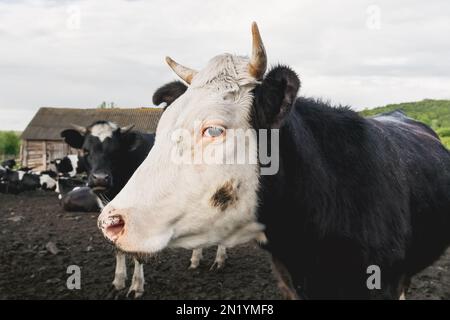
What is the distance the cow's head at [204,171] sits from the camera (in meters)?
2.49

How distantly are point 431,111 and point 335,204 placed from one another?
2364 centimetres

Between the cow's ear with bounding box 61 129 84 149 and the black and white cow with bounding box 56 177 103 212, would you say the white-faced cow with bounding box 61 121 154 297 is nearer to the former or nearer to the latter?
the cow's ear with bounding box 61 129 84 149

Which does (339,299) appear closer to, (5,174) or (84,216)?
(84,216)

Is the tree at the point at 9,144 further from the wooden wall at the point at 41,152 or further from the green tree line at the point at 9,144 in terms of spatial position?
the wooden wall at the point at 41,152

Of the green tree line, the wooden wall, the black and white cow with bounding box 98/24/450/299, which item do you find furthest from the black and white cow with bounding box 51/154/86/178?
the green tree line

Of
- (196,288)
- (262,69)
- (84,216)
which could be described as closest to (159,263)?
(196,288)

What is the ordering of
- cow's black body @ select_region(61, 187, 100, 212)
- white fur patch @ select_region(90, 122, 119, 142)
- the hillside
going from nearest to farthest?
white fur patch @ select_region(90, 122, 119, 142) → cow's black body @ select_region(61, 187, 100, 212) → the hillside

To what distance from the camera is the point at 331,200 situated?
285 centimetres

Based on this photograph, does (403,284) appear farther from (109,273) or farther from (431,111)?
(431,111)

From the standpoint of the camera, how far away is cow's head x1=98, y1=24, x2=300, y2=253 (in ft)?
8.16

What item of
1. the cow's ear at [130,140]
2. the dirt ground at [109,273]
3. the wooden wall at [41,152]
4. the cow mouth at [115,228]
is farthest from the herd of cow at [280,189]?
the wooden wall at [41,152]

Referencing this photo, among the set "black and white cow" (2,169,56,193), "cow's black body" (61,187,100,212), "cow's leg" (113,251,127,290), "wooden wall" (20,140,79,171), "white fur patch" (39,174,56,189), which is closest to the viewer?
"cow's leg" (113,251,127,290)

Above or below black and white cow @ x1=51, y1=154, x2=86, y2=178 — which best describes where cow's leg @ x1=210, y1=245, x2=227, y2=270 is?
below

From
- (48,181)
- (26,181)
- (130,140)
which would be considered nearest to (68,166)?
(48,181)
